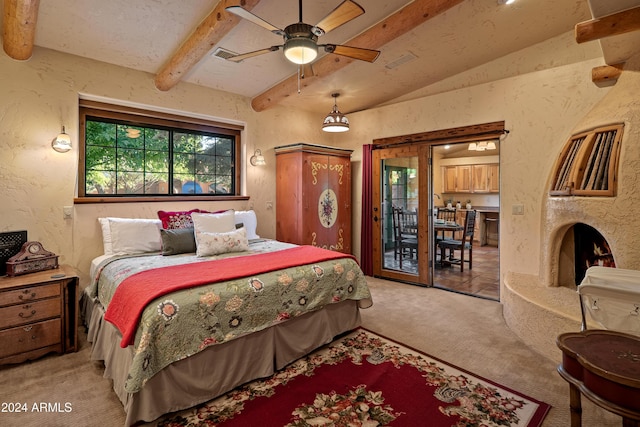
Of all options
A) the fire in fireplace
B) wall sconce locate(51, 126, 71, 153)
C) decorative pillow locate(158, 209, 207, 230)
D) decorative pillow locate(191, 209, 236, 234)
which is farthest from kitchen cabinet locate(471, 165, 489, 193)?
wall sconce locate(51, 126, 71, 153)

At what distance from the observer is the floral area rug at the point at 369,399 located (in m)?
1.83

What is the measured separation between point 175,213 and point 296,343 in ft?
6.56

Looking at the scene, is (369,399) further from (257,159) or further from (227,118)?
(227,118)

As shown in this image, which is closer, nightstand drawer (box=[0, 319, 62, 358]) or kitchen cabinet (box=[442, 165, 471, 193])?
nightstand drawer (box=[0, 319, 62, 358])

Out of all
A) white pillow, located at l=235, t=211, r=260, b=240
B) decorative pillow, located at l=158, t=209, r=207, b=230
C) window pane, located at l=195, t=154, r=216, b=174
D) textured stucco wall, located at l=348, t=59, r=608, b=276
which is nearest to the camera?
textured stucco wall, located at l=348, t=59, r=608, b=276

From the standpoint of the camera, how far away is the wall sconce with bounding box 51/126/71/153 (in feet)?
9.72

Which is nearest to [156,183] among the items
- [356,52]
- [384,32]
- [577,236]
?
[356,52]

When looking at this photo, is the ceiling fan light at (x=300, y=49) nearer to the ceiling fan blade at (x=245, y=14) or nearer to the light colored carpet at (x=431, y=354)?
the ceiling fan blade at (x=245, y=14)

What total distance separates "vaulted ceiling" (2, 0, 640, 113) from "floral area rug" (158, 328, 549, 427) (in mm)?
2460

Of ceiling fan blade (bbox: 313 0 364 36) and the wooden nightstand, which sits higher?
ceiling fan blade (bbox: 313 0 364 36)

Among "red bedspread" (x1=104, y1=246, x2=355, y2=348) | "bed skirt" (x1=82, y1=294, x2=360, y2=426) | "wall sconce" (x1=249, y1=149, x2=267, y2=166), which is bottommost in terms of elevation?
"bed skirt" (x1=82, y1=294, x2=360, y2=426)

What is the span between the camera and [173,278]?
213cm

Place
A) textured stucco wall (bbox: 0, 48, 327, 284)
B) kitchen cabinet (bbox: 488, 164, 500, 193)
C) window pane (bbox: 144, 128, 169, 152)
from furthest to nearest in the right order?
kitchen cabinet (bbox: 488, 164, 500, 193), window pane (bbox: 144, 128, 169, 152), textured stucco wall (bbox: 0, 48, 327, 284)

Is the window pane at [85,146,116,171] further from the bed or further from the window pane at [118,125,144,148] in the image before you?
the bed
